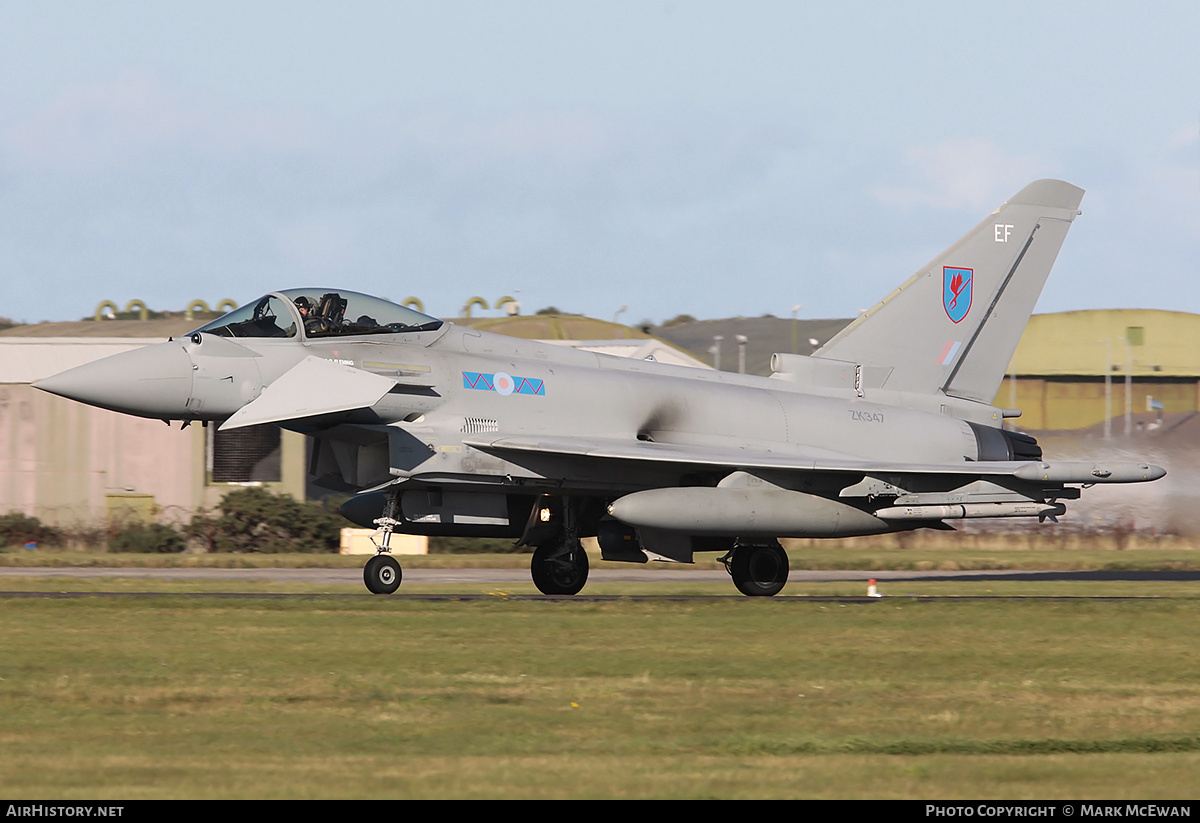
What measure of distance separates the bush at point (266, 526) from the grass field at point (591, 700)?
16.7m

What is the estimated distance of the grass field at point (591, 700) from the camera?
684cm

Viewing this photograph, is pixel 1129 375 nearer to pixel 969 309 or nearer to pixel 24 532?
pixel 969 309

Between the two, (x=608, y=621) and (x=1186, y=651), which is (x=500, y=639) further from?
(x=1186, y=651)

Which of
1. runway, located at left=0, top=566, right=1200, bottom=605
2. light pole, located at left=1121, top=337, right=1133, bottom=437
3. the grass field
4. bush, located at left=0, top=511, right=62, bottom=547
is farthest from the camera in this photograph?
light pole, located at left=1121, top=337, right=1133, bottom=437

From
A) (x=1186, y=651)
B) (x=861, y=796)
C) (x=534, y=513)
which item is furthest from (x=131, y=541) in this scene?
(x=861, y=796)

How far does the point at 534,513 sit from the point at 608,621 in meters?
4.12

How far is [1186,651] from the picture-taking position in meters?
11.8

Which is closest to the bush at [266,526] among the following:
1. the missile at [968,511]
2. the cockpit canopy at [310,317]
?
the cockpit canopy at [310,317]

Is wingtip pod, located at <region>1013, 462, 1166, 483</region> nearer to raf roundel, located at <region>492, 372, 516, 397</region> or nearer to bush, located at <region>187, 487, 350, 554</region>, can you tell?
raf roundel, located at <region>492, 372, 516, 397</region>

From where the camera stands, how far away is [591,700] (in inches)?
361

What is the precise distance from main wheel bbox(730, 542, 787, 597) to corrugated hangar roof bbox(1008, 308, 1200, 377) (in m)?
54.5

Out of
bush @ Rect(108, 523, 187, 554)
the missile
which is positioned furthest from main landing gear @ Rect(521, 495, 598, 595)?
bush @ Rect(108, 523, 187, 554)

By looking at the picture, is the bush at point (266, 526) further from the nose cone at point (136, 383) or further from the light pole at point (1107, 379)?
the light pole at point (1107, 379)

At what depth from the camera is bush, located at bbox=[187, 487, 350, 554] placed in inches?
1222
